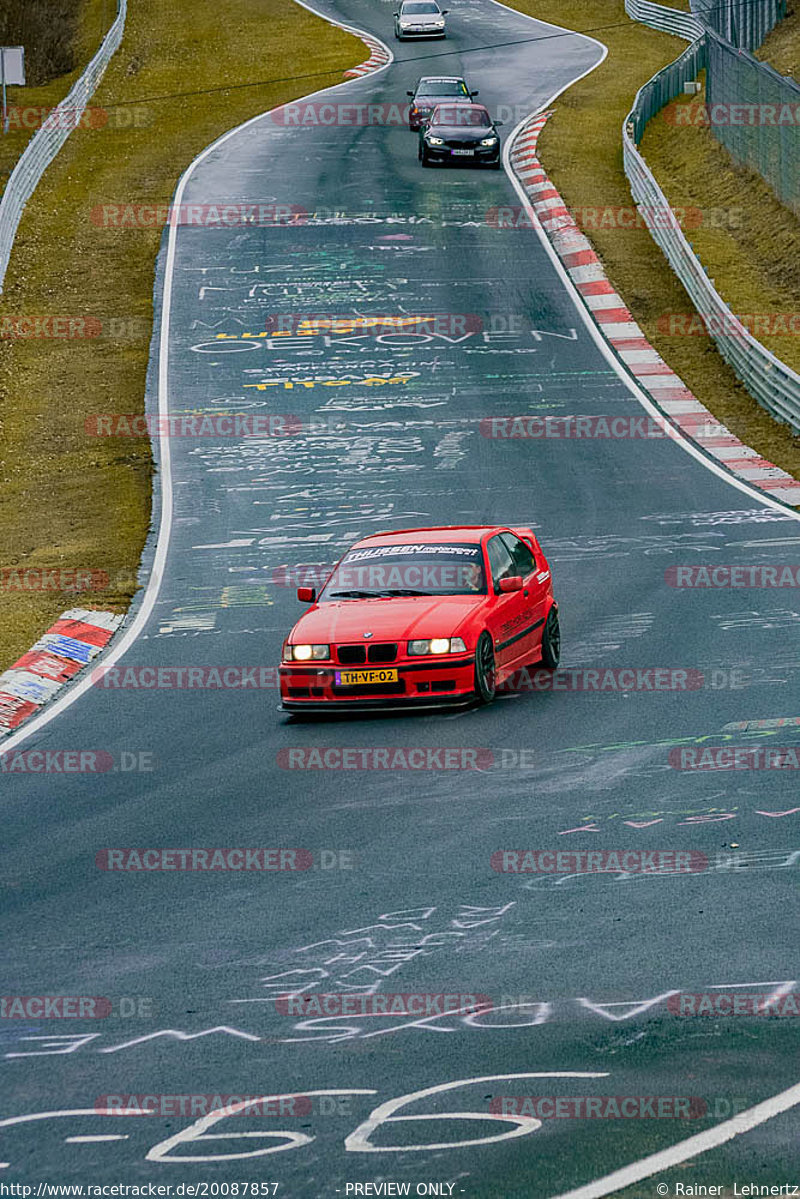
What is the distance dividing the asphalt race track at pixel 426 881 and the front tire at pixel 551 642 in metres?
0.23

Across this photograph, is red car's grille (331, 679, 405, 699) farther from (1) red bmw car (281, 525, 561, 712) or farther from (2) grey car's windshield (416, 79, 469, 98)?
(2) grey car's windshield (416, 79, 469, 98)

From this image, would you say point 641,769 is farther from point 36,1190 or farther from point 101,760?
point 36,1190

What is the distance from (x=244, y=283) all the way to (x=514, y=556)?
21.9 m

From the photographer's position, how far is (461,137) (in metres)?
44.0

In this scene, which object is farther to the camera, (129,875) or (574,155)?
(574,155)

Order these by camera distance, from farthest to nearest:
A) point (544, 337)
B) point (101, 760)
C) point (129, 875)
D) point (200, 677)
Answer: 1. point (544, 337)
2. point (200, 677)
3. point (101, 760)
4. point (129, 875)

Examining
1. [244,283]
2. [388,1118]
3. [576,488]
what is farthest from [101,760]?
[244,283]

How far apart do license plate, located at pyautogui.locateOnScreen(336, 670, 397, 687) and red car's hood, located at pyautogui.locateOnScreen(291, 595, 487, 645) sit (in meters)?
0.25

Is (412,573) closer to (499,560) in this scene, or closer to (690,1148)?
(499,560)

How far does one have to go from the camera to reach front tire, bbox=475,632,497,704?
512 inches

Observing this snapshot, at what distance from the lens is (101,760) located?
12.1m

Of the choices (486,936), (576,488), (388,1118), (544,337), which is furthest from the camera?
(544,337)

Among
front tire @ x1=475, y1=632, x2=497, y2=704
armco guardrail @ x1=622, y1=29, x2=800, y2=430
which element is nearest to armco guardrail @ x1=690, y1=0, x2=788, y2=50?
armco guardrail @ x1=622, y1=29, x2=800, y2=430

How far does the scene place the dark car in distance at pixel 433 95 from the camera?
1907 inches
